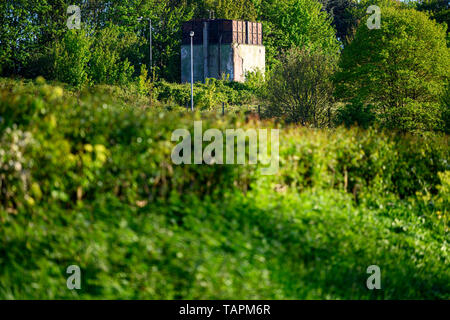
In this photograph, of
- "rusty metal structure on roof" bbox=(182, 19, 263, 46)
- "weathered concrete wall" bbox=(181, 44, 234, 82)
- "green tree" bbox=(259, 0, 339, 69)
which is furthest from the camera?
"green tree" bbox=(259, 0, 339, 69)

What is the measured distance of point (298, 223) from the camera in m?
7.18

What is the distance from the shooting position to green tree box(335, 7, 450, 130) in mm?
23375

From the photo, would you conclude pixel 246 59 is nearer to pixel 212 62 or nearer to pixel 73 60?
pixel 212 62

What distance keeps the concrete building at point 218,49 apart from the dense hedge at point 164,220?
39.3m

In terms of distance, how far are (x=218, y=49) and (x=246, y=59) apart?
2.60 metres

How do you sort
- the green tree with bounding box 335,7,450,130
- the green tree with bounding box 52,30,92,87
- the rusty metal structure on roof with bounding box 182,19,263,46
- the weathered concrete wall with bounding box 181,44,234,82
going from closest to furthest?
the green tree with bounding box 335,7,450,130, the green tree with bounding box 52,30,92,87, the rusty metal structure on roof with bounding box 182,19,263,46, the weathered concrete wall with bounding box 181,44,234,82

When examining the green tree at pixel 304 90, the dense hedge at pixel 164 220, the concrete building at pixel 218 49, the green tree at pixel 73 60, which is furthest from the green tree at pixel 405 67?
the concrete building at pixel 218 49

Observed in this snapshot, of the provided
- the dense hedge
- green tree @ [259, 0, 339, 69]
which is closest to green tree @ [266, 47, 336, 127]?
the dense hedge

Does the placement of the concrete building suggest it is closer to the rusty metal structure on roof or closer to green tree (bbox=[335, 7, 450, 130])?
the rusty metal structure on roof

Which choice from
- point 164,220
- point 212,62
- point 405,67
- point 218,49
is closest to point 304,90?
point 405,67

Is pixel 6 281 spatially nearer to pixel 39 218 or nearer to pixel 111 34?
pixel 39 218

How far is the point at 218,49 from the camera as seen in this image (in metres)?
47.5

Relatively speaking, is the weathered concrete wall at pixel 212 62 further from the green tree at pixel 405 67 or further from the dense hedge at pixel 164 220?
the dense hedge at pixel 164 220
